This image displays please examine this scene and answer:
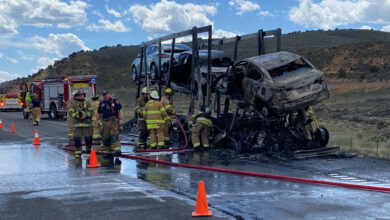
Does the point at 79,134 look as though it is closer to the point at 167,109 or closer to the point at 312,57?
the point at 167,109

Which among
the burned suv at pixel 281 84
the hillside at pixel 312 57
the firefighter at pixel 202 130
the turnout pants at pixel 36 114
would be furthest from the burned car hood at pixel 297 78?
the hillside at pixel 312 57

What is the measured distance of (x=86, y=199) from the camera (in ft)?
25.7

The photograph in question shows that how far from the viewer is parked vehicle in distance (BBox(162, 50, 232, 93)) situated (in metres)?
15.9

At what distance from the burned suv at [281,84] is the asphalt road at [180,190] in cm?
132

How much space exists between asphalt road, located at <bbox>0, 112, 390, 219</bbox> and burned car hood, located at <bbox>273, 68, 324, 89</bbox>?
68.0 inches

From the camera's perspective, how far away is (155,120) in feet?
45.7

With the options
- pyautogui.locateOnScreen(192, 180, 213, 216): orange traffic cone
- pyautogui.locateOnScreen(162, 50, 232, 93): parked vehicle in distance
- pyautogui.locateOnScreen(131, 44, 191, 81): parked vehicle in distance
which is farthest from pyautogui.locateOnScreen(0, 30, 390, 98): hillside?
pyautogui.locateOnScreen(192, 180, 213, 216): orange traffic cone

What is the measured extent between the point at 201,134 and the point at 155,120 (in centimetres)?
129

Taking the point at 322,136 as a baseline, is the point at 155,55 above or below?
above

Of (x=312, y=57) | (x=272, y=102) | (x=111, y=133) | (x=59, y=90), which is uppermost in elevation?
(x=312, y=57)

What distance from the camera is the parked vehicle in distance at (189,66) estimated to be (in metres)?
15.9

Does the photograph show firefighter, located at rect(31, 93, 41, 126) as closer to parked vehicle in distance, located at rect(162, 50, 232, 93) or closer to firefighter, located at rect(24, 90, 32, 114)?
firefighter, located at rect(24, 90, 32, 114)

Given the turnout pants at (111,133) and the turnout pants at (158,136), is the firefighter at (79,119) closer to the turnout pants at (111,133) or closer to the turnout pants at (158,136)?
the turnout pants at (111,133)

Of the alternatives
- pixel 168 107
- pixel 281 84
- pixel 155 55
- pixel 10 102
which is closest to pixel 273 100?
pixel 281 84
